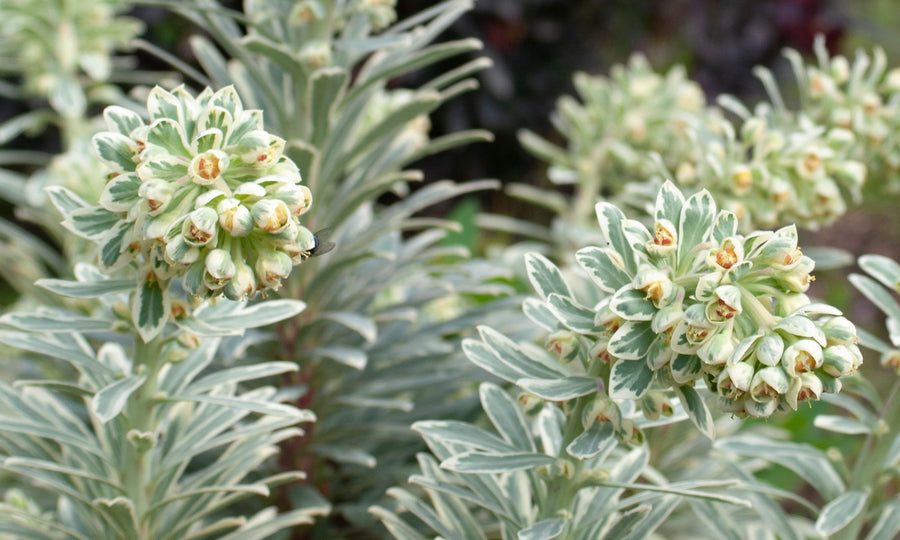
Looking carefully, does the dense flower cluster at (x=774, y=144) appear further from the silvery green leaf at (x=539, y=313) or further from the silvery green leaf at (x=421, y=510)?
the silvery green leaf at (x=421, y=510)

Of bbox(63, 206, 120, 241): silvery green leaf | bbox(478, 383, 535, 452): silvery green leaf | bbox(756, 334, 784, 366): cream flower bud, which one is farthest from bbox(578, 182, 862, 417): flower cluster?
bbox(63, 206, 120, 241): silvery green leaf

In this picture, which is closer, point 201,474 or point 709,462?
point 201,474

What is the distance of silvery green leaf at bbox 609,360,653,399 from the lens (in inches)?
35.5

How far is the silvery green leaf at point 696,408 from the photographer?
93 cm

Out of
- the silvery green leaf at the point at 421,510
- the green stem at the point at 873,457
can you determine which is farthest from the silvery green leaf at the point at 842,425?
the silvery green leaf at the point at 421,510

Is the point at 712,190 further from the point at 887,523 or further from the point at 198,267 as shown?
the point at 198,267

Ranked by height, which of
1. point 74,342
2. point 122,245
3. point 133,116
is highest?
point 133,116

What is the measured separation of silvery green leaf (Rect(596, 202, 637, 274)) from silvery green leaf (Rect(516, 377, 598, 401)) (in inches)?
5.5

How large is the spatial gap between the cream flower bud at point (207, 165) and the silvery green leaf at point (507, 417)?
0.50 metres

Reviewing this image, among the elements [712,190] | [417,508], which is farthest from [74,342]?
[712,190]

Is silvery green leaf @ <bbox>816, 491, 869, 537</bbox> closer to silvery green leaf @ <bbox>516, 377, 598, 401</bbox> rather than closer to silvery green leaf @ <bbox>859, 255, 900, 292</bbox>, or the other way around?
silvery green leaf @ <bbox>859, 255, 900, 292</bbox>

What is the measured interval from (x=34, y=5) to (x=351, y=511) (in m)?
1.49

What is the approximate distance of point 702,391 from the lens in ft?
3.66

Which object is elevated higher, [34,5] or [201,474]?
[34,5]
